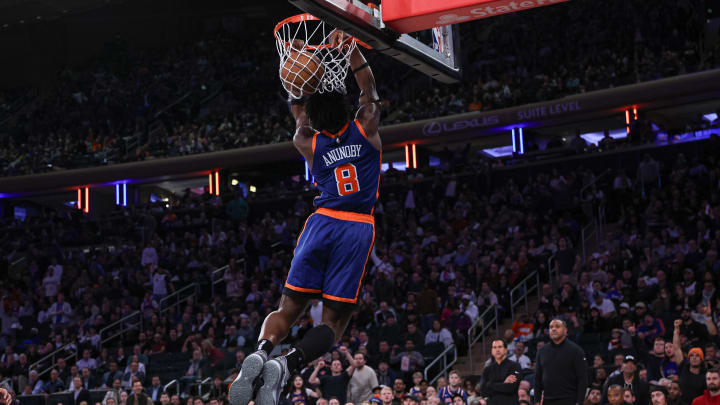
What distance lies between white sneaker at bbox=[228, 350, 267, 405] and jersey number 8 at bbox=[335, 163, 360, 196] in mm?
1367

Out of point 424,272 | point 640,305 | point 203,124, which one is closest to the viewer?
point 640,305

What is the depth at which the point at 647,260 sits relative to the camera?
1617 cm

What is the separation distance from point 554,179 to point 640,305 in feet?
26.6

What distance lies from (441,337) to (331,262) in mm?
10438

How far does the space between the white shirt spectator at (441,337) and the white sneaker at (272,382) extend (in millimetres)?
10962

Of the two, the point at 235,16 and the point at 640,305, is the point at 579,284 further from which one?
the point at 235,16

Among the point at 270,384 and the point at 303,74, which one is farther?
the point at 303,74

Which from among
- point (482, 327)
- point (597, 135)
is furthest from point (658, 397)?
point (597, 135)

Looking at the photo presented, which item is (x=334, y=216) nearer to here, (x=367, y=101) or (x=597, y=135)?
(x=367, y=101)

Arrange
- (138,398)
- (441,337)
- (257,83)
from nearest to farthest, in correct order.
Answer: (138,398) < (441,337) < (257,83)

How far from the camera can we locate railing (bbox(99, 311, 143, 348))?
20766 mm

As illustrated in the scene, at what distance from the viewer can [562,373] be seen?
9180 mm

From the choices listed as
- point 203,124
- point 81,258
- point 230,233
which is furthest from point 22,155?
point 230,233

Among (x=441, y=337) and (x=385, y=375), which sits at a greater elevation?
(x=441, y=337)
